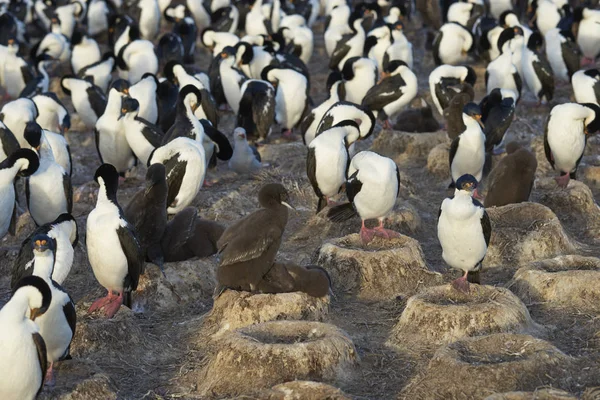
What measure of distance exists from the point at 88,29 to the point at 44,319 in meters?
19.4

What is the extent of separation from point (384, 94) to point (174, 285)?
6.53 metres

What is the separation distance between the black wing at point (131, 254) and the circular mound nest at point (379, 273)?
5.26 ft

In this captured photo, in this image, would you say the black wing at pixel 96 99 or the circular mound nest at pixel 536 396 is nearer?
the circular mound nest at pixel 536 396

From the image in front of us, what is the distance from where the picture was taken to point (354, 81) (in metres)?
16.9

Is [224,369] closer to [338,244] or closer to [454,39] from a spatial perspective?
[338,244]

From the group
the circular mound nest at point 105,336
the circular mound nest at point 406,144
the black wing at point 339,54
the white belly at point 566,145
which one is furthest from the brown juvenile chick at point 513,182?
the black wing at point 339,54

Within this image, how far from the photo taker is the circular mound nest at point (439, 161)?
1370 cm

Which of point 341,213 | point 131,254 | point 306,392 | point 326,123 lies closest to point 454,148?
point 326,123

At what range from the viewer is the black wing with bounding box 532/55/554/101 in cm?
1669

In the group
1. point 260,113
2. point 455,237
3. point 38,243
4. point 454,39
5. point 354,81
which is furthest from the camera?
point 454,39

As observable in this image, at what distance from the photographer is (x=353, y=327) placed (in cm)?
893

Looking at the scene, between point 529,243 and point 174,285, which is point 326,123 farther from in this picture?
point 174,285

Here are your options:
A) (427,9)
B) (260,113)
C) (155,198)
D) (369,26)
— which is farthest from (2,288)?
(427,9)

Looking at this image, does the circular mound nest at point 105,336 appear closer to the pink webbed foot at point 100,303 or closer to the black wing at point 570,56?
the pink webbed foot at point 100,303
